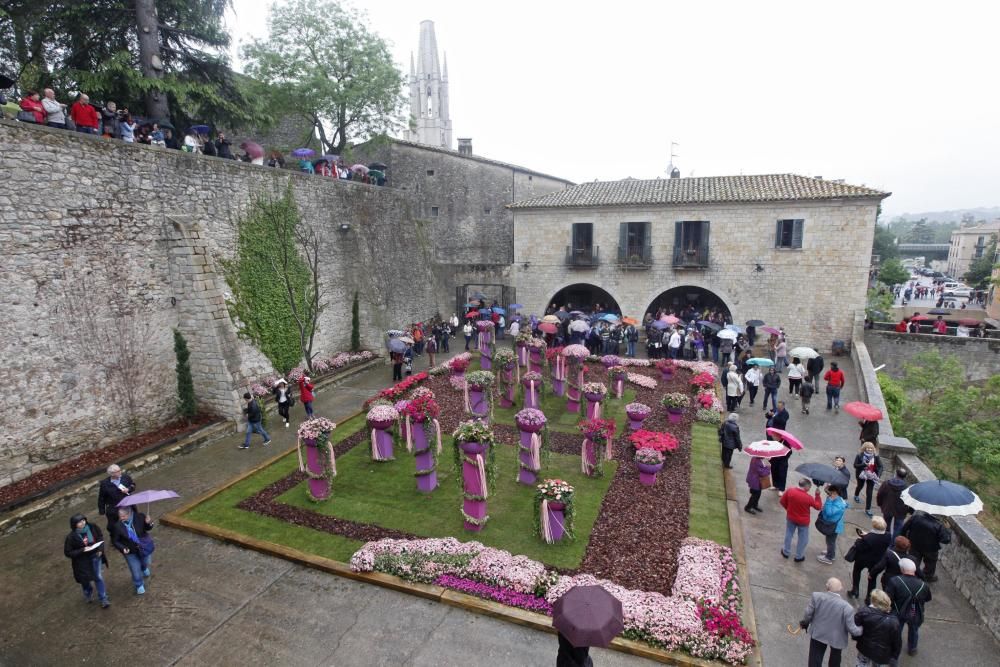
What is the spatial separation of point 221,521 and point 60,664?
319cm

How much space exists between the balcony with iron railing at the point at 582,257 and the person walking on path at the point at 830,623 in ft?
70.1

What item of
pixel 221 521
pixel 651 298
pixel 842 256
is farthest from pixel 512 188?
pixel 221 521

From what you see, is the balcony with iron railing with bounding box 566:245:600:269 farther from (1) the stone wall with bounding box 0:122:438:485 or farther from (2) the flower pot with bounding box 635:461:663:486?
(2) the flower pot with bounding box 635:461:663:486

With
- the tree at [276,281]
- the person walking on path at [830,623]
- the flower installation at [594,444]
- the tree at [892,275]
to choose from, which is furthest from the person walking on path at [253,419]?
the tree at [892,275]

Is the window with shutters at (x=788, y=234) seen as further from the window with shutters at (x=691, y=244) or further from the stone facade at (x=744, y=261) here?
the window with shutters at (x=691, y=244)

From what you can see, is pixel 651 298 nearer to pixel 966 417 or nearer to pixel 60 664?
pixel 966 417

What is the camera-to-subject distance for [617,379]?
16.4m

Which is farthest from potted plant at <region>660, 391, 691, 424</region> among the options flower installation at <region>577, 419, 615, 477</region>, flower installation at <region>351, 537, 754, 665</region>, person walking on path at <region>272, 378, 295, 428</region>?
person walking on path at <region>272, 378, 295, 428</region>

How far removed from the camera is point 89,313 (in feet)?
38.5

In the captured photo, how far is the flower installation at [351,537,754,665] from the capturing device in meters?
6.51

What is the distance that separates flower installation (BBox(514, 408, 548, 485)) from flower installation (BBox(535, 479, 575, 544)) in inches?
75.3

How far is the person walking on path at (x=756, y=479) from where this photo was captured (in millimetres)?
9703

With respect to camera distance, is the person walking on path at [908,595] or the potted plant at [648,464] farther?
the potted plant at [648,464]

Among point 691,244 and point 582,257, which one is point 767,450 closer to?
point 691,244
